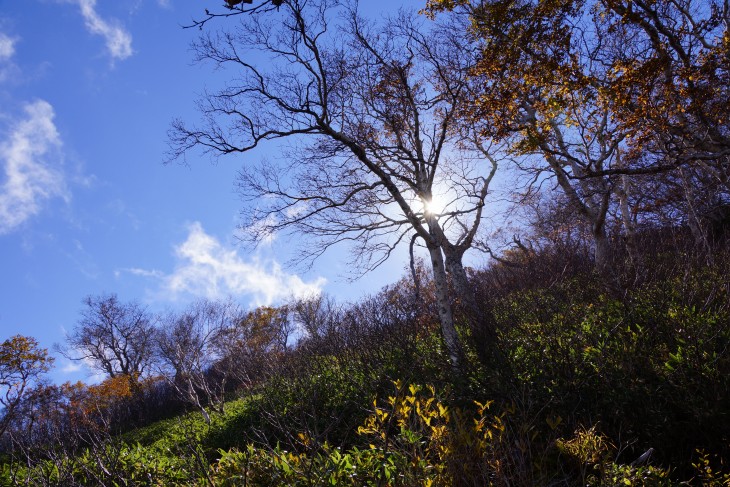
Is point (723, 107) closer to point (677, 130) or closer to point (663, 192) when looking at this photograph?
point (677, 130)

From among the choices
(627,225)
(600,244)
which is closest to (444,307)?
(600,244)

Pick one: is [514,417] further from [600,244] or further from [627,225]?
[627,225]

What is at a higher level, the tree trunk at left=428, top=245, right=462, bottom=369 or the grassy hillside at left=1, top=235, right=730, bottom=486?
the tree trunk at left=428, top=245, right=462, bottom=369

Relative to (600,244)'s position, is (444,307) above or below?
below

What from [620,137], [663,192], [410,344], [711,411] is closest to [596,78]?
[620,137]

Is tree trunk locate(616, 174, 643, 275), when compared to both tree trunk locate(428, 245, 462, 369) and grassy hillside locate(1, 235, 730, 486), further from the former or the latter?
tree trunk locate(428, 245, 462, 369)

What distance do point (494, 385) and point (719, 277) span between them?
583 cm

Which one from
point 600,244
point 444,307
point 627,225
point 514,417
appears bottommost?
point 514,417

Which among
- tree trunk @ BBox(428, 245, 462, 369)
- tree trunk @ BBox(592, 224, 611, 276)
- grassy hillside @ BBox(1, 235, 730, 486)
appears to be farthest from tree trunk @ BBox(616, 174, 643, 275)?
tree trunk @ BBox(428, 245, 462, 369)

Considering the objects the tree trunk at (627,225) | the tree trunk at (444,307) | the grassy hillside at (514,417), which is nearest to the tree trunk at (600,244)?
the tree trunk at (627,225)

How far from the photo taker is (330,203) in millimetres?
8555

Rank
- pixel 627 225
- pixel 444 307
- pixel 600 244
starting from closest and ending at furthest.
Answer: pixel 444 307
pixel 627 225
pixel 600 244

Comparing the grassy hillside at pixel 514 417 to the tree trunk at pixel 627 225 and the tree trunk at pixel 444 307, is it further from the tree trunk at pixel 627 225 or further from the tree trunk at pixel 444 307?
the tree trunk at pixel 627 225

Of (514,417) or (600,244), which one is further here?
(600,244)
